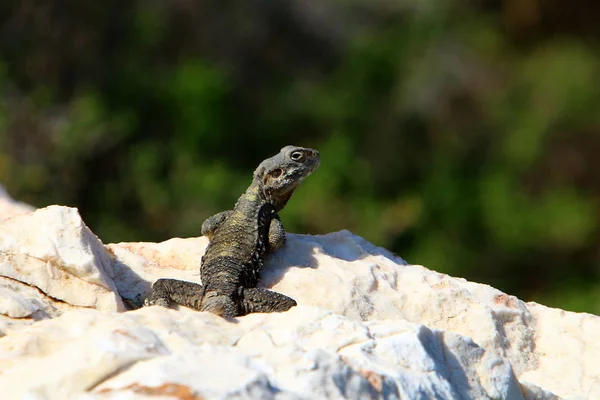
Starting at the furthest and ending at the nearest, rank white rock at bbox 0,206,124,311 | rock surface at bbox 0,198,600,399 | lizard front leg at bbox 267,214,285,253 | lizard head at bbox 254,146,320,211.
A: lizard head at bbox 254,146,320,211, lizard front leg at bbox 267,214,285,253, white rock at bbox 0,206,124,311, rock surface at bbox 0,198,600,399

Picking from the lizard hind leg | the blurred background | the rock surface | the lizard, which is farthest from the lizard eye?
the blurred background

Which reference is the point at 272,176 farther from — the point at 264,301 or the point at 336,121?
the point at 336,121

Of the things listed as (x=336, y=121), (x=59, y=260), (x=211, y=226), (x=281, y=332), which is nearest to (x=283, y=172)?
(x=211, y=226)

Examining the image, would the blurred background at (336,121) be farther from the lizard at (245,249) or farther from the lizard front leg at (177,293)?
the lizard front leg at (177,293)

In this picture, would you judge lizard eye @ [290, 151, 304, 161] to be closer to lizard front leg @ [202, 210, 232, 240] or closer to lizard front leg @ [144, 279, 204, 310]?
lizard front leg @ [202, 210, 232, 240]

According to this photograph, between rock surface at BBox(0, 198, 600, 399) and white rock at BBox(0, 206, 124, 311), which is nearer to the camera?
rock surface at BBox(0, 198, 600, 399)

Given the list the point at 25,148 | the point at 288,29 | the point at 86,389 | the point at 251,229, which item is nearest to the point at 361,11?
the point at 288,29
